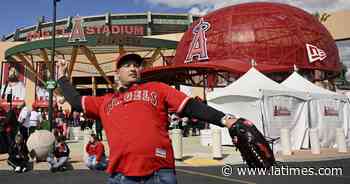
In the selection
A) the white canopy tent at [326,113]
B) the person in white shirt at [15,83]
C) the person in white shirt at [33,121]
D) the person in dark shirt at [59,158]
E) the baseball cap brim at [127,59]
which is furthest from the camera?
the person in white shirt at [15,83]

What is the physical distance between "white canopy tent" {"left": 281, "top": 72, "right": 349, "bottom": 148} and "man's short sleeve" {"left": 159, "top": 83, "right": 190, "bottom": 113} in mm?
14411

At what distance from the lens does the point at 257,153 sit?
266 centimetres

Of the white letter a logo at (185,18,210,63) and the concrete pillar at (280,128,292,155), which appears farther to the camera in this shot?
the white letter a logo at (185,18,210,63)

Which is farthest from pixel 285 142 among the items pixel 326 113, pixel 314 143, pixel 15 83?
pixel 15 83

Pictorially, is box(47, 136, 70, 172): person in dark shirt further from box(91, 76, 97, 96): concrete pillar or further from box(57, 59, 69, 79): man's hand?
box(91, 76, 97, 96): concrete pillar

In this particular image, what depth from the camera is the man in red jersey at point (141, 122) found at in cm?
273

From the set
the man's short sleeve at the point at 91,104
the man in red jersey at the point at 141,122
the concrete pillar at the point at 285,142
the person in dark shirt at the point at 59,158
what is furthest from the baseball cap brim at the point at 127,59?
the concrete pillar at the point at 285,142

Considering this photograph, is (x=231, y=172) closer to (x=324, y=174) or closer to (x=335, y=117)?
(x=324, y=174)

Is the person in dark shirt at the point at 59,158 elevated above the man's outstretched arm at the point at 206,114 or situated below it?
below

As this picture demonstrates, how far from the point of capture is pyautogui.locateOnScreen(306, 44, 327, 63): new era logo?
3119 centimetres

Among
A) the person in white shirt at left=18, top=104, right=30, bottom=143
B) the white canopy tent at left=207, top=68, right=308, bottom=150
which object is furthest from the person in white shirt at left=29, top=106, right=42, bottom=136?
the white canopy tent at left=207, top=68, right=308, bottom=150

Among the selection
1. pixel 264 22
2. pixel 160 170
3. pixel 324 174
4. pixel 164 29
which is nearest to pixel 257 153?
pixel 160 170

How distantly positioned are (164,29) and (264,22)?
49317 mm

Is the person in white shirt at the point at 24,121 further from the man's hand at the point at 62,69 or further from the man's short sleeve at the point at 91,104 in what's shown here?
the man's short sleeve at the point at 91,104
